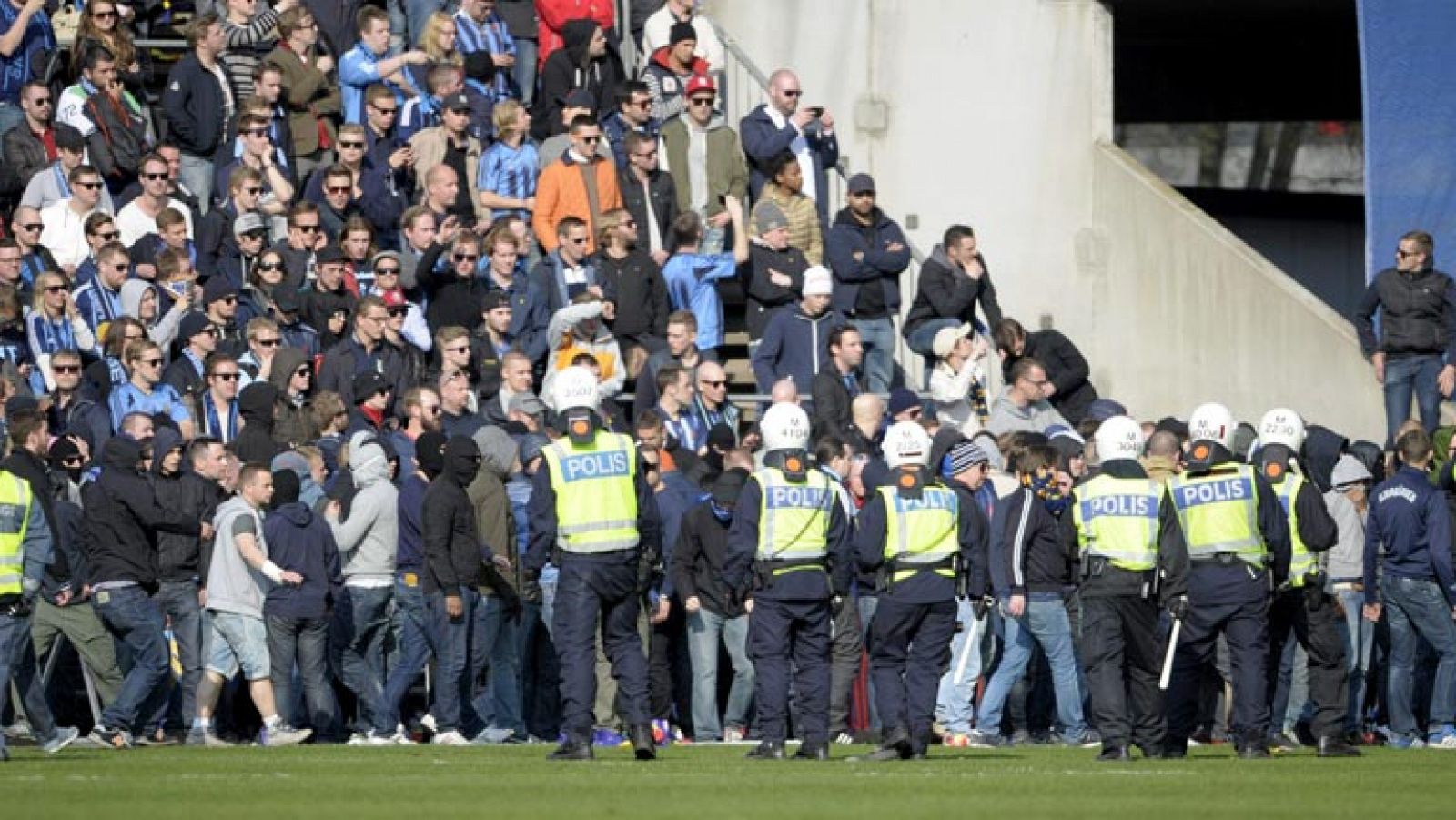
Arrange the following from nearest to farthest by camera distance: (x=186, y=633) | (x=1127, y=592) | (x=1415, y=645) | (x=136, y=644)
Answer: (x=1127, y=592), (x=136, y=644), (x=186, y=633), (x=1415, y=645)

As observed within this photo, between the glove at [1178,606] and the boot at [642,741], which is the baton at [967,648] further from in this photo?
the boot at [642,741]

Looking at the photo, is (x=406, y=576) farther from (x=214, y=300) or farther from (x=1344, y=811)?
(x=1344, y=811)

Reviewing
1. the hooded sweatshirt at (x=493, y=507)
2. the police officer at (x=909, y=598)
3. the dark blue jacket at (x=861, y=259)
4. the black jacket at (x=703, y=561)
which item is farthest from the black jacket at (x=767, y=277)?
the police officer at (x=909, y=598)

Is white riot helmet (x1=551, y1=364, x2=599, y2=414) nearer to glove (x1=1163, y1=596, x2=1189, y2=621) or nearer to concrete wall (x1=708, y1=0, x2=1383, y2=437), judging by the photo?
glove (x1=1163, y1=596, x2=1189, y2=621)

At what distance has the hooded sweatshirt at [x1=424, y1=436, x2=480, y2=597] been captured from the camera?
62.8 feet

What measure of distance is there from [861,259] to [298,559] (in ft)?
20.3

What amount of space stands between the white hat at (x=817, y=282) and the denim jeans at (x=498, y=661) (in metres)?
4.11

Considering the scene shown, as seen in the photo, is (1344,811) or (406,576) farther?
(406,576)

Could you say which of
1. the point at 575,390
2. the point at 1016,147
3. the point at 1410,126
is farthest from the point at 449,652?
the point at 1410,126

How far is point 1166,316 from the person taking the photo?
1031 inches

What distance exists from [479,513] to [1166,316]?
8.75 m

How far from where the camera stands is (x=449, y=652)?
1912 centimetres

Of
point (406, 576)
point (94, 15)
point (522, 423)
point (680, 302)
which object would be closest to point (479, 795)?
point (406, 576)

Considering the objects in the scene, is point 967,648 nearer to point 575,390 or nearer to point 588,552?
point 588,552
